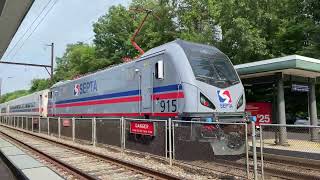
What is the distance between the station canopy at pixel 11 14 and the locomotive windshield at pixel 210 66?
5.45 meters

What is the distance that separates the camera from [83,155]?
1691cm

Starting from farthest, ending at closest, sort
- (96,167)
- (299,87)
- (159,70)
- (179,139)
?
(299,87) → (159,70) → (96,167) → (179,139)

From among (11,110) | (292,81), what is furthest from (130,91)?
(11,110)

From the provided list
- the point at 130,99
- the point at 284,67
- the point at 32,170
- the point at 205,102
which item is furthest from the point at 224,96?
the point at 32,170

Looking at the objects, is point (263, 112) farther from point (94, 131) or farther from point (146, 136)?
point (146, 136)

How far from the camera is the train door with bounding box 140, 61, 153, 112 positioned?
15222 millimetres

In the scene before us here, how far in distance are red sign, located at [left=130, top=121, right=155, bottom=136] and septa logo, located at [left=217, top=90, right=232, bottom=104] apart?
245cm

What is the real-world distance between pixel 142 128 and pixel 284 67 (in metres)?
7.20

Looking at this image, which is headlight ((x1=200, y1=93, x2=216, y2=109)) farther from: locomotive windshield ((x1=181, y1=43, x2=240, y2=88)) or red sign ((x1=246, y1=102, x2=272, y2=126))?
red sign ((x1=246, y1=102, x2=272, y2=126))

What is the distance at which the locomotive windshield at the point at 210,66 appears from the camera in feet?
44.7

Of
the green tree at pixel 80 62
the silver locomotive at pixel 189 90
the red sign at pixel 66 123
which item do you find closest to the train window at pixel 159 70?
the silver locomotive at pixel 189 90

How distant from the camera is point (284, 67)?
18.2m

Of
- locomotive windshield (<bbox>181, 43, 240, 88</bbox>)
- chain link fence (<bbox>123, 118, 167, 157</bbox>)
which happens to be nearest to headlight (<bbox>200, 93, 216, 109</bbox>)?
locomotive windshield (<bbox>181, 43, 240, 88</bbox>)

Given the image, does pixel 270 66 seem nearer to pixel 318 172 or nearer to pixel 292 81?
pixel 292 81
